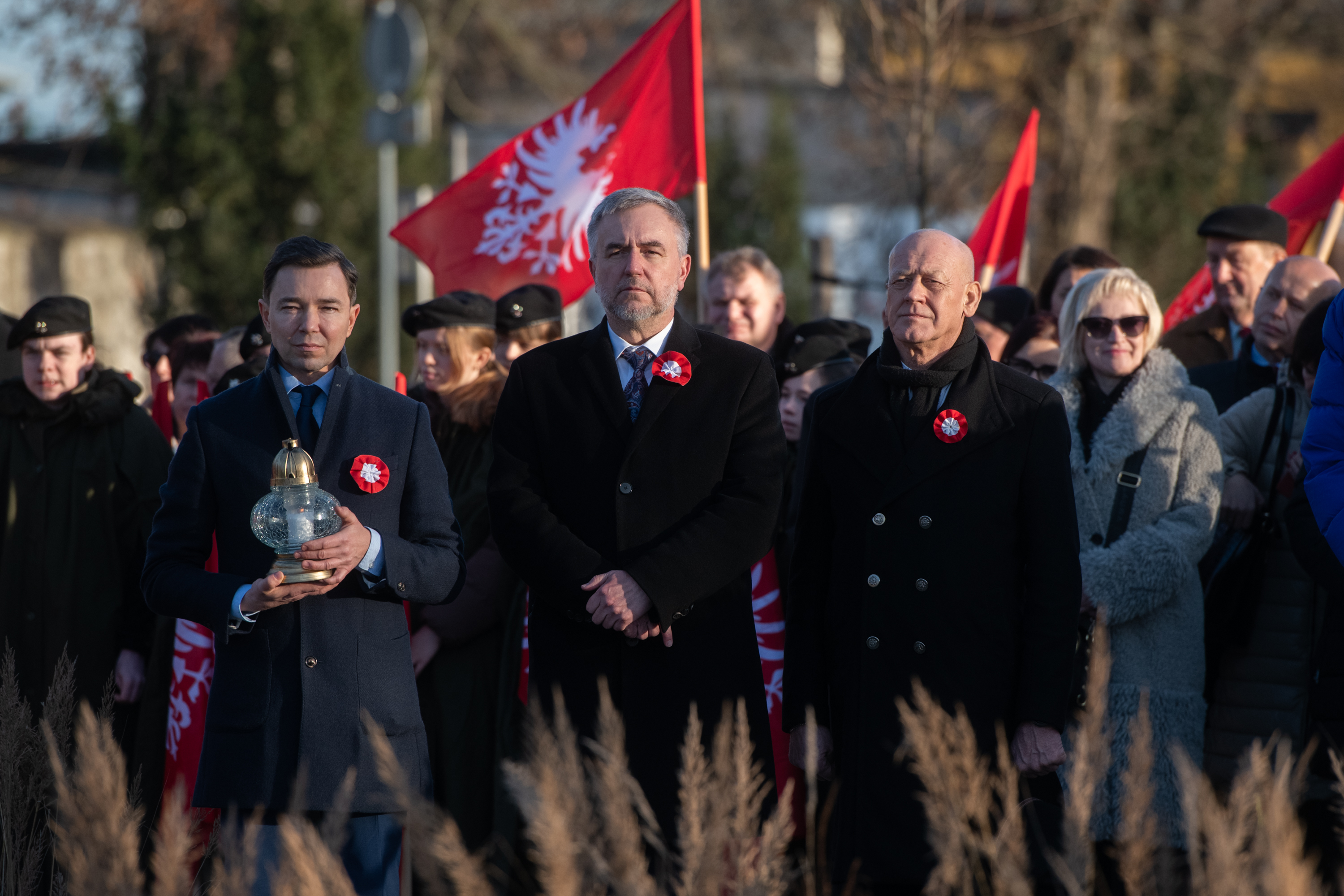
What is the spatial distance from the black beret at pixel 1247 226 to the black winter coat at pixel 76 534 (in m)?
4.29

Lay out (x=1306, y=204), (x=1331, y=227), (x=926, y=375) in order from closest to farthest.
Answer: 1. (x=926, y=375)
2. (x=1331, y=227)
3. (x=1306, y=204)

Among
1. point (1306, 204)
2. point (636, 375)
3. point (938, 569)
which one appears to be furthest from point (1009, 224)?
point (636, 375)

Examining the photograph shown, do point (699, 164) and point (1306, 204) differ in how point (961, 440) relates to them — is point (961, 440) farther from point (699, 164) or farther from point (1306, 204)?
point (1306, 204)

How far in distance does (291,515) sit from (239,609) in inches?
12.1

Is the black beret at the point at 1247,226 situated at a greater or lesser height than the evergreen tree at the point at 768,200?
lesser

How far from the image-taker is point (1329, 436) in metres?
3.65

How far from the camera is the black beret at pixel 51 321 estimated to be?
5406 millimetres

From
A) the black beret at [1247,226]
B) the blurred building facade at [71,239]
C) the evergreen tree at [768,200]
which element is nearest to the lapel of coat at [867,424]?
the black beret at [1247,226]

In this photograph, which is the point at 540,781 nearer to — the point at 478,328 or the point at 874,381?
the point at 874,381

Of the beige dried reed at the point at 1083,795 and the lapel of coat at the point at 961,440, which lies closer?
the beige dried reed at the point at 1083,795

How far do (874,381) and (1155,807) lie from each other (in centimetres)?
146

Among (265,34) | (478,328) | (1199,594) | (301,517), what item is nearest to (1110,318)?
(1199,594)

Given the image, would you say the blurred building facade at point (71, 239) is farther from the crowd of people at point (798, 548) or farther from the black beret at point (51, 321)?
the crowd of people at point (798, 548)

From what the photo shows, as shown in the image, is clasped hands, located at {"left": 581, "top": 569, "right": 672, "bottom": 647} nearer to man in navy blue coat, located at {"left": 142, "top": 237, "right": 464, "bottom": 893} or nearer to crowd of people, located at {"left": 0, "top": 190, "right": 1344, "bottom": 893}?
crowd of people, located at {"left": 0, "top": 190, "right": 1344, "bottom": 893}
